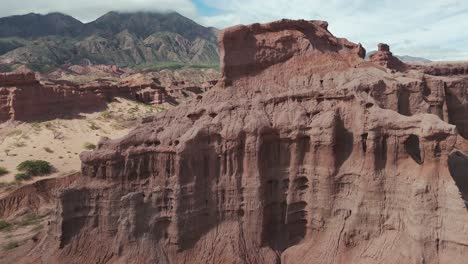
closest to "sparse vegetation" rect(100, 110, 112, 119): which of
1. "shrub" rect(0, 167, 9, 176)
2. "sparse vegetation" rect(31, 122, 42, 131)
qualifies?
"sparse vegetation" rect(31, 122, 42, 131)

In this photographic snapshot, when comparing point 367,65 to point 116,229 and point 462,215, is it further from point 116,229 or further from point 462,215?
point 116,229

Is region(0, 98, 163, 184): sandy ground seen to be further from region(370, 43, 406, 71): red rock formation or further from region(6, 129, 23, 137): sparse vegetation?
region(370, 43, 406, 71): red rock formation

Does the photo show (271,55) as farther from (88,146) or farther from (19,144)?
(19,144)

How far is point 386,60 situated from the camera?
3400 cm

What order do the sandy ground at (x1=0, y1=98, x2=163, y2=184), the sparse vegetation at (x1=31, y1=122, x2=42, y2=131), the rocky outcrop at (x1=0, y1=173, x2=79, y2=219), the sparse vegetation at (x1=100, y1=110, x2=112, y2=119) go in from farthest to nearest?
the sparse vegetation at (x1=100, y1=110, x2=112, y2=119), the sparse vegetation at (x1=31, y1=122, x2=42, y2=131), the sandy ground at (x1=0, y1=98, x2=163, y2=184), the rocky outcrop at (x1=0, y1=173, x2=79, y2=219)

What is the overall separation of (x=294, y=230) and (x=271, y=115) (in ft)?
15.9

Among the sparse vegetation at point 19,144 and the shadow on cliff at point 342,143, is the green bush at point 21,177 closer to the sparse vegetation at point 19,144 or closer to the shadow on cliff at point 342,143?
the sparse vegetation at point 19,144

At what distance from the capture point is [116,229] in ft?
54.2

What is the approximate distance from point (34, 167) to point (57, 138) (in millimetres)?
10306

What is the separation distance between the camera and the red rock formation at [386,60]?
31236 mm

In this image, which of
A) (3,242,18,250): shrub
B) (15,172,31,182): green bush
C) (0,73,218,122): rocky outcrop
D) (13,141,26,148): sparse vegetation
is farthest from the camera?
(0,73,218,122): rocky outcrop

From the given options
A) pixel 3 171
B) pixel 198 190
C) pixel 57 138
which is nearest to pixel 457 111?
pixel 198 190

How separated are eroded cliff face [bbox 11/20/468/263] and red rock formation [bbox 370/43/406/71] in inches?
573

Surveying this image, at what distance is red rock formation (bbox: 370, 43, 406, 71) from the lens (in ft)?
102
